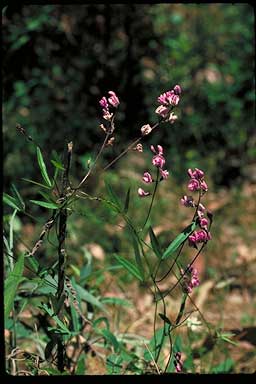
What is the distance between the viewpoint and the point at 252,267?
3.60 metres

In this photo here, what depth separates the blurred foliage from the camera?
3729 millimetres

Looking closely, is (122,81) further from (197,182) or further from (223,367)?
(197,182)

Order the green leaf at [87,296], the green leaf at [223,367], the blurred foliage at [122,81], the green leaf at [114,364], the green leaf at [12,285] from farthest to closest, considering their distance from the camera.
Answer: the blurred foliage at [122,81] → the green leaf at [223,367] → the green leaf at [87,296] → the green leaf at [114,364] → the green leaf at [12,285]

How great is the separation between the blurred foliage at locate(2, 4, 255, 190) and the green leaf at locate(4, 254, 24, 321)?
1.89 m

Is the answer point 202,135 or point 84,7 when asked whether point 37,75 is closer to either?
point 84,7

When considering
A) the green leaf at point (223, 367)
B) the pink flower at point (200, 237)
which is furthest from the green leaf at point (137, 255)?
the green leaf at point (223, 367)

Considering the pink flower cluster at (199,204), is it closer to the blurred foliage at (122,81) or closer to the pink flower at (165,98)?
the pink flower at (165,98)

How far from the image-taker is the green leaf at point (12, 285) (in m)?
1.52

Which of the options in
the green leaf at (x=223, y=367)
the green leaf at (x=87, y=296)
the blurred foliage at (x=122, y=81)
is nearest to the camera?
the green leaf at (x=87, y=296)

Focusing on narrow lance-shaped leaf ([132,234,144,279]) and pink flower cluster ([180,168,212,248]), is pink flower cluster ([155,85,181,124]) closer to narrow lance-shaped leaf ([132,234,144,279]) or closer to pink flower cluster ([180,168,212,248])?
pink flower cluster ([180,168,212,248])

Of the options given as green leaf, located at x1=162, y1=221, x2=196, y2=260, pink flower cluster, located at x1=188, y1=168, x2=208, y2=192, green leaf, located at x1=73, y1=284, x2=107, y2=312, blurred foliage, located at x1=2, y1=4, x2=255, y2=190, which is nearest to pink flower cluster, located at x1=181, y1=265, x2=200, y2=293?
green leaf, located at x1=162, y1=221, x2=196, y2=260

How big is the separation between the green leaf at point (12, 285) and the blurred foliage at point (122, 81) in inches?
74.5

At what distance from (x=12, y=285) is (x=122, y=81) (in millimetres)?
2576

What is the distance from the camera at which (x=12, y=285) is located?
1.53 meters
